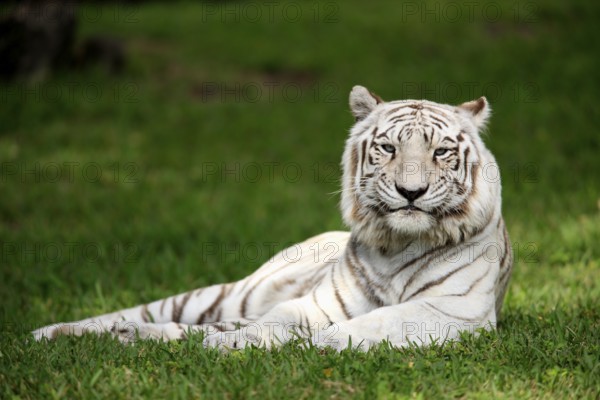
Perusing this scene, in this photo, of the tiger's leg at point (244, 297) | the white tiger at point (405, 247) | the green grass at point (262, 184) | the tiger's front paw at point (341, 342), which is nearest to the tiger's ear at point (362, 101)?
Result: the white tiger at point (405, 247)

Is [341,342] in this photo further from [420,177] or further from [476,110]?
[476,110]

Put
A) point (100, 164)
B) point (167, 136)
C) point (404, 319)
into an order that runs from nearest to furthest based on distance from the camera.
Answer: point (404, 319), point (100, 164), point (167, 136)

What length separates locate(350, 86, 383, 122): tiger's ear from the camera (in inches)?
167

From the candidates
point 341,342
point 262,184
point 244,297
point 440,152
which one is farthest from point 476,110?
point 262,184

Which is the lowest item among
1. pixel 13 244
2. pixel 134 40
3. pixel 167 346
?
pixel 13 244

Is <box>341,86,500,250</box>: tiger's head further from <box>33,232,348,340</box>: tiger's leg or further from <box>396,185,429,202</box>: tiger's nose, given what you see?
<box>33,232,348,340</box>: tiger's leg

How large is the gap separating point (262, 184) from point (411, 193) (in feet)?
16.9

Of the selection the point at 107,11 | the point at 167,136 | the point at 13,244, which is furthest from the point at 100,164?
the point at 107,11

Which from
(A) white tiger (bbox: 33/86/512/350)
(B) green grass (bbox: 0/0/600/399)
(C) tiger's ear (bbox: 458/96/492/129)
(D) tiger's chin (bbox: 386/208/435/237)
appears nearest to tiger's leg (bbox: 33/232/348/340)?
(A) white tiger (bbox: 33/86/512/350)

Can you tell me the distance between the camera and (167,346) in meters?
3.89

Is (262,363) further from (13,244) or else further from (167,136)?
(167,136)

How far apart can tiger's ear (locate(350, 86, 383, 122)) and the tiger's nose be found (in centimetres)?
66

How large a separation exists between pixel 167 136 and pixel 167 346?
21.4ft

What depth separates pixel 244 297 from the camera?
4734 mm
